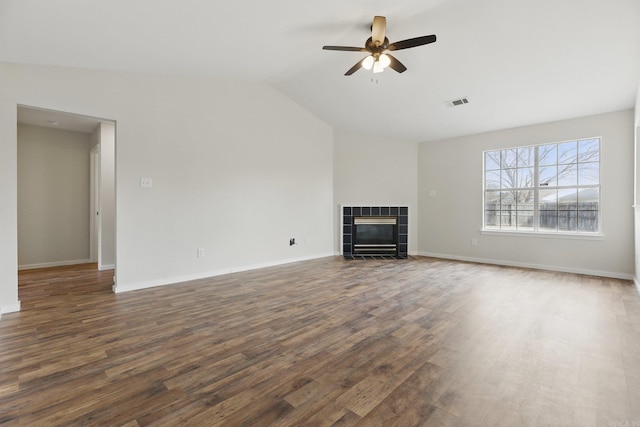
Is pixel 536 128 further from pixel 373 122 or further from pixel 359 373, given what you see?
pixel 359 373

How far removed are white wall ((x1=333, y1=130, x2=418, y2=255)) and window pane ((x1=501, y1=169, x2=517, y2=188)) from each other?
161 centimetres

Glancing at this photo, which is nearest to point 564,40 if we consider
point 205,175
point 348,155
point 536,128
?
point 536,128

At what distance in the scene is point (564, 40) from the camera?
3.09 m

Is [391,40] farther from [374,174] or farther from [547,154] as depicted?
[547,154]

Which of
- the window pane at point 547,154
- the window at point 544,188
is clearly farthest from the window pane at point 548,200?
the window pane at point 547,154

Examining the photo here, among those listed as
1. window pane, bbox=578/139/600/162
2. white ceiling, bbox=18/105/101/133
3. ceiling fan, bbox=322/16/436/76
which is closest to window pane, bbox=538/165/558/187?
window pane, bbox=578/139/600/162

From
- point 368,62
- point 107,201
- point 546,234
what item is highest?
point 368,62

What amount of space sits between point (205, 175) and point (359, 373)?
3.46m

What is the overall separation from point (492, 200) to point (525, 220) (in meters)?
0.63

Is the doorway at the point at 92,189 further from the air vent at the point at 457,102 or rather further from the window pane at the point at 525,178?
the window pane at the point at 525,178

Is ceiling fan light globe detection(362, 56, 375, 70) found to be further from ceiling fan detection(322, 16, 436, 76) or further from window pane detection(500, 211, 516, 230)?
window pane detection(500, 211, 516, 230)

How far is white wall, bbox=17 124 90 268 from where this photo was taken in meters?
→ 4.88

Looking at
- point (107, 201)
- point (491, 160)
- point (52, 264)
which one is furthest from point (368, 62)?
point (52, 264)

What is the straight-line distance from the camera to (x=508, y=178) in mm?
5363
